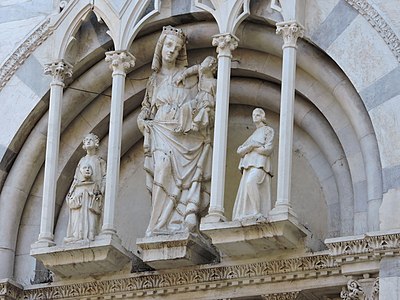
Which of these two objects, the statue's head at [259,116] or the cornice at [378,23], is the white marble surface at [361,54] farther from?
the statue's head at [259,116]

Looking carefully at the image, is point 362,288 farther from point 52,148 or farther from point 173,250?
point 52,148

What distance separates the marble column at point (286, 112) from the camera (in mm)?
15039

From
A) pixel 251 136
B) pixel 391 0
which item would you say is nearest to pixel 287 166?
pixel 251 136

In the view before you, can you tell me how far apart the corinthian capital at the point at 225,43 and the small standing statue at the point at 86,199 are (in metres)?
1.57

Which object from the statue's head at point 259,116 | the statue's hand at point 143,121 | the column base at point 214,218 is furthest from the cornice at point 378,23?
the statue's hand at point 143,121

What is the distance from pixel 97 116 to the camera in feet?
55.5

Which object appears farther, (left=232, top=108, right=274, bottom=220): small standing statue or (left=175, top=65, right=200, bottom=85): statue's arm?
(left=175, top=65, right=200, bottom=85): statue's arm

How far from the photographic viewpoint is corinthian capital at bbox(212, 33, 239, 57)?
15711 millimetres

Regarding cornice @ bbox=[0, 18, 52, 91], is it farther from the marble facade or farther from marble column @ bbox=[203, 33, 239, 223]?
marble column @ bbox=[203, 33, 239, 223]

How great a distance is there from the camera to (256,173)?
15.3 m

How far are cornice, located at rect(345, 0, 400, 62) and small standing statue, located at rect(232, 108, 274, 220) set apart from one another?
4.21 feet

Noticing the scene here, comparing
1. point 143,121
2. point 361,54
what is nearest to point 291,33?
point 361,54

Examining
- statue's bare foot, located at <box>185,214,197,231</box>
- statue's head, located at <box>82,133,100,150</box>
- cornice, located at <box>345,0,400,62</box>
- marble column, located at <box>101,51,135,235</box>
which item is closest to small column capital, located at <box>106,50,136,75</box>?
marble column, located at <box>101,51,135,235</box>

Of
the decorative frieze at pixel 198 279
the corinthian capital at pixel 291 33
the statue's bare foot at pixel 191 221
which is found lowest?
the decorative frieze at pixel 198 279
